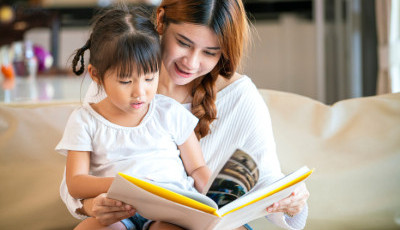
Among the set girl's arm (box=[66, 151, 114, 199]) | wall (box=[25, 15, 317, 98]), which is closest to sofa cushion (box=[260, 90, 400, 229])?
girl's arm (box=[66, 151, 114, 199])

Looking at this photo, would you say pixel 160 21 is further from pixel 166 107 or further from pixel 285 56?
pixel 285 56

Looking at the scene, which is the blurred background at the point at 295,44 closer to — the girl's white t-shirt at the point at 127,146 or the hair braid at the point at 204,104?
the hair braid at the point at 204,104

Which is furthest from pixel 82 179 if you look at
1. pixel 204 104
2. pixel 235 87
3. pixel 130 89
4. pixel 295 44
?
pixel 295 44

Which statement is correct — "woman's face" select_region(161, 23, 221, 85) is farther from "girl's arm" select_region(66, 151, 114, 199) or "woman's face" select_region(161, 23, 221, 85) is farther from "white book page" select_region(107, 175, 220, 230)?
"white book page" select_region(107, 175, 220, 230)

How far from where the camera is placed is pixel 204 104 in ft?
4.97

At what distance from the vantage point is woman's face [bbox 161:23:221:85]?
55.0 inches

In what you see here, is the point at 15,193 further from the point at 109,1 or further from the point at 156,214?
the point at 109,1

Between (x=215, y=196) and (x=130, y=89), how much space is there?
0.32 meters

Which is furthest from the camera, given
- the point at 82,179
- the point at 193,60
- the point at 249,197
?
the point at 193,60

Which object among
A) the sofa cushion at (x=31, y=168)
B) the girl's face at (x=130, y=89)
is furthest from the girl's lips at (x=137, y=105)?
the sofa cushion at (x=31, y=168)

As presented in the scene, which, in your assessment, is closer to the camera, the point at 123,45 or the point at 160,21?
the point at 123,45

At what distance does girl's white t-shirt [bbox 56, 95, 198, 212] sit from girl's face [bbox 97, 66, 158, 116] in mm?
69

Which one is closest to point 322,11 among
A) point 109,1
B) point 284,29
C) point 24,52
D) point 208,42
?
point 284,29

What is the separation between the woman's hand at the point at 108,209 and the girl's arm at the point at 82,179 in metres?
0.08
